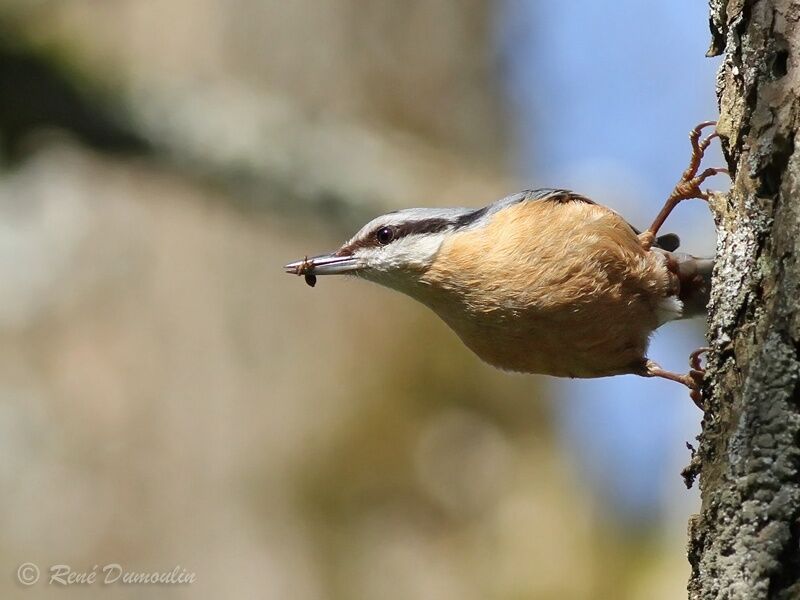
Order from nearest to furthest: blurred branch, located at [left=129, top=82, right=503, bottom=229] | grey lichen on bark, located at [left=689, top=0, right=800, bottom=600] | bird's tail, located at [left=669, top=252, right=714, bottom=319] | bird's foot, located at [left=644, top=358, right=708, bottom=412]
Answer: grey lichen on bark, located at [left=689, top=0, right=800, bottom=600] < bird's foot, located at [left=644, top=358, right=708, bottom=412] < bird's tail, located at [left=669, top=252, right=714, bottom=319] < blurred branch, located at [left=129, top=82, right=503, bottom=229]

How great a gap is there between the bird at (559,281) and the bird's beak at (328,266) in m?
0.17

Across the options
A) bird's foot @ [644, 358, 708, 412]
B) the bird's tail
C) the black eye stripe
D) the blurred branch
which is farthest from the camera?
the blurred branch

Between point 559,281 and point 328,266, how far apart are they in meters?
1.03

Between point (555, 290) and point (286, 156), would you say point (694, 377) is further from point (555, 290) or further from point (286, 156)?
point (286, 156)

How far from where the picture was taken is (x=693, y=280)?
3840mm

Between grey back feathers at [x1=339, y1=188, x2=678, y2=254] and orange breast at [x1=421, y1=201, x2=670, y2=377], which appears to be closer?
orange breast at [x1=421, y1=201, x2=670, y2=377]

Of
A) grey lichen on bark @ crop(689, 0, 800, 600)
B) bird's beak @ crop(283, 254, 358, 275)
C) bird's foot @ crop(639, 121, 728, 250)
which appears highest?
bird's foot @ crop(639, 121, 728, 250)

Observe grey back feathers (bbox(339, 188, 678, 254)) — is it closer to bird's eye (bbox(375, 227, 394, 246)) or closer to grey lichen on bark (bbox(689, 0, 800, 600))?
bird's eye (bbox(375, 227, 394, 246))

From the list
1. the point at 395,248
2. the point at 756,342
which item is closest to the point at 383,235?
the point at 395,248

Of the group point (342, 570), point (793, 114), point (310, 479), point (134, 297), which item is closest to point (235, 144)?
point (134, 297)

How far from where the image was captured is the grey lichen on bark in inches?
86.7

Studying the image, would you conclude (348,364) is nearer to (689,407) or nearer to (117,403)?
(117,403)

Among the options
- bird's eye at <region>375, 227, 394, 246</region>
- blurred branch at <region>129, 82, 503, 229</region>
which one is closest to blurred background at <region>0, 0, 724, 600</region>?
blurred branch at <region>129, 82, 503, 229</region>

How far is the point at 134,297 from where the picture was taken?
19.7 feet
